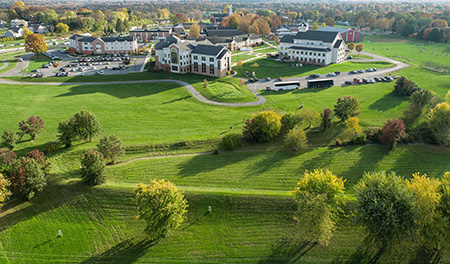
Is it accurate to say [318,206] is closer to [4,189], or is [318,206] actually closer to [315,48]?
[4,189]

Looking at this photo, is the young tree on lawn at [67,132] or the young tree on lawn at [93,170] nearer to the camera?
the young tree on lawn at [93,170]

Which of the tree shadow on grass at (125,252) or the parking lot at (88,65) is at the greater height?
the parking lot at (88,65)

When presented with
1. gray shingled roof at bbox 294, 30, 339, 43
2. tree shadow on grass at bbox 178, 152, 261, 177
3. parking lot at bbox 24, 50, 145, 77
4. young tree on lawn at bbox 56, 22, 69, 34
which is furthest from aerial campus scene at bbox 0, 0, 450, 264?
young tree on lawn at bbox 56, 22, 69, 34

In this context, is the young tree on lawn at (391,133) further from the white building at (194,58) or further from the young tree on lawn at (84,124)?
the white building at (194,58)

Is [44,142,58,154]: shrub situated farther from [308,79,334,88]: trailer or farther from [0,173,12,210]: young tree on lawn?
A: [308,79,334,88]: trailer

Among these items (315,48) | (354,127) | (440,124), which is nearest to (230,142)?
(354,127)

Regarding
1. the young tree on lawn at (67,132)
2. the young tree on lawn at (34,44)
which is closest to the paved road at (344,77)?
the young tree on lawn at (67,132)

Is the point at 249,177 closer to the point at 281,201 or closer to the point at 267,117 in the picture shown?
the point at 281,201
